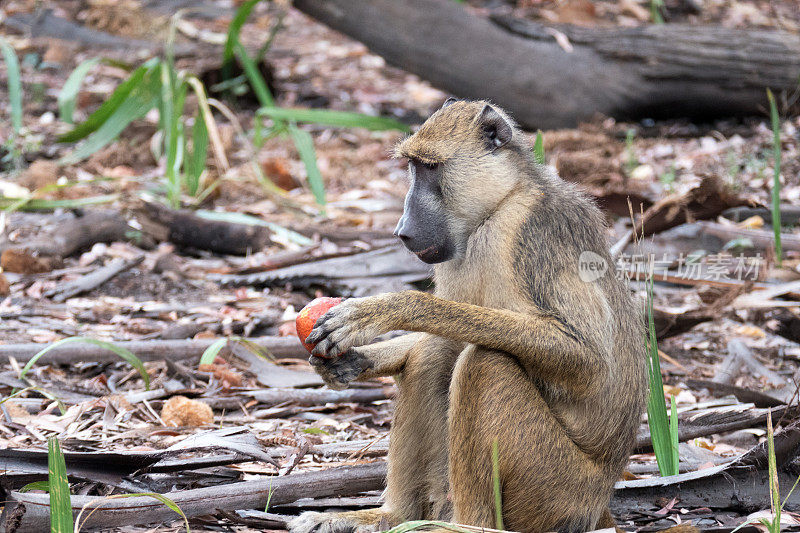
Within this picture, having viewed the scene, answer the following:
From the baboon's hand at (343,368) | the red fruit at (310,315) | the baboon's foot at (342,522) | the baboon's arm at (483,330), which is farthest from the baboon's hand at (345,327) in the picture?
the baboon's foot at (342,522)

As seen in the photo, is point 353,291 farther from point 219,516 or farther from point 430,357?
point 219,516

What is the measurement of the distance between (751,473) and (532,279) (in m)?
1.30

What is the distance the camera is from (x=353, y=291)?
20.0 feet

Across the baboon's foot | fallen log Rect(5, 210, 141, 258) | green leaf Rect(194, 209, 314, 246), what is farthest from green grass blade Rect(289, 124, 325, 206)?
the baboon's foot

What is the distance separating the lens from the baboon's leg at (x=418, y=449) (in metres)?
3.80

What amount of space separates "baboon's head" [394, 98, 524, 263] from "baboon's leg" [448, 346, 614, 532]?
599 millimetres

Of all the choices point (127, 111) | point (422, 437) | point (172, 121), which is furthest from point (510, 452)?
point (127, 111)

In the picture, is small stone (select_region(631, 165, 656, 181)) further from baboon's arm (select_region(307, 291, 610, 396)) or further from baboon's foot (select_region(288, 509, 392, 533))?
baboon's foot (select_region(288, 509, 392, 533))

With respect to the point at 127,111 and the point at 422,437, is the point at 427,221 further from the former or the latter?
the point at 127,111

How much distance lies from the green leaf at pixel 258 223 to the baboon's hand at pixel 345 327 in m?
3.71

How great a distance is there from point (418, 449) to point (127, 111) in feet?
18.6

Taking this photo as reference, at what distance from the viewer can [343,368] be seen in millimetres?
3861

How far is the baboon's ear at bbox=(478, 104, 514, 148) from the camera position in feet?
12.8

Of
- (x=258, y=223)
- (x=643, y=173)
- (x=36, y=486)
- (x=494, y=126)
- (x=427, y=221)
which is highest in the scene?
(x=494, y=126)
